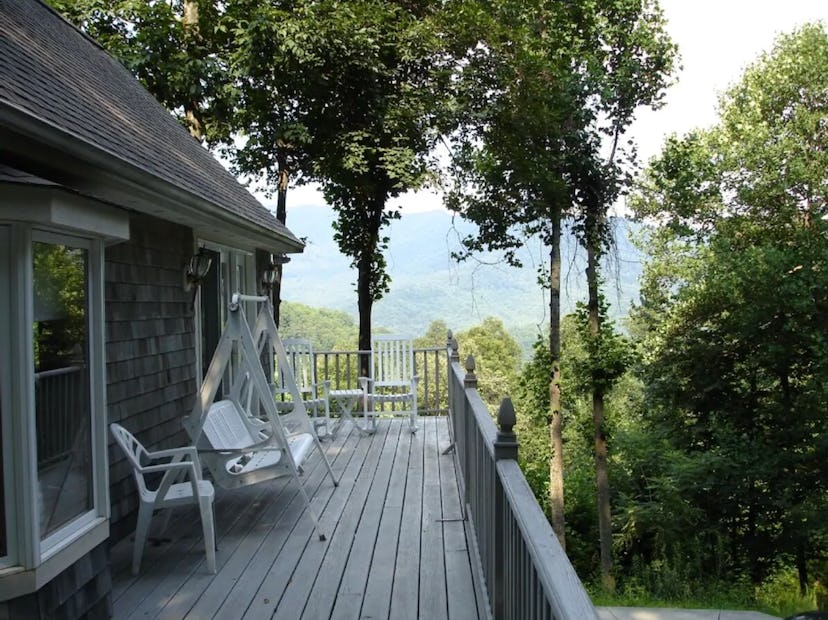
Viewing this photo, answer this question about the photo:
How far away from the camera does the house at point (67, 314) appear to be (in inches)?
99.6

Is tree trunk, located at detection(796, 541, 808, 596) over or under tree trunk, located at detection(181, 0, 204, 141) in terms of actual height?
under

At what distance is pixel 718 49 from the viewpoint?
22.9 metres

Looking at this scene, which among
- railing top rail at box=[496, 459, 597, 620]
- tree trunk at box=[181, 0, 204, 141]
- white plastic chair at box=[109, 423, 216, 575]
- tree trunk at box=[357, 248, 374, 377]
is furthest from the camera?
tree trunk at box=[357, 248, 374, 377]

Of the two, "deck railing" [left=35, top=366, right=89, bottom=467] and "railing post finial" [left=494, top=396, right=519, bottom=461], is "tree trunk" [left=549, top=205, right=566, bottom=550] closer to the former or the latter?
"railing post finial" [left=494, top=396, right=519, bottom=461]

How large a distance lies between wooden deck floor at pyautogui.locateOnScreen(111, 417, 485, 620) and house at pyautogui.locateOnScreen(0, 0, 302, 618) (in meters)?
0.41

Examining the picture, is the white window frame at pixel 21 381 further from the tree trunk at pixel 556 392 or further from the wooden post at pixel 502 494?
the tree trunk at pixel 556 392

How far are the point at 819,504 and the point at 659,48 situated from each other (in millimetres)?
9370

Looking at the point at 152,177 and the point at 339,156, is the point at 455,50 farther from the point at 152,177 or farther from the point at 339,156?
the point at 152,177

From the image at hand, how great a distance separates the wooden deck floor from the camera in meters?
3.32

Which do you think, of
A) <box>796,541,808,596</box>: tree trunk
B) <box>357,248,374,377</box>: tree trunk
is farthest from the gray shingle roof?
<box>796,541,808,596</box>: tree trunk

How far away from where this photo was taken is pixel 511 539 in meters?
2.27

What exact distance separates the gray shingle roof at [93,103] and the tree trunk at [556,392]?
854 cm

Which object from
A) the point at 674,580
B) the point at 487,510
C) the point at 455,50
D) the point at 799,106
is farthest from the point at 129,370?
the point at 799,106

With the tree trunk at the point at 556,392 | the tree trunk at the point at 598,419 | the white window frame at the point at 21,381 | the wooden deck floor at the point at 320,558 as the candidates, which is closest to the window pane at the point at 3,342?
the white window frame at the point at 21,381
